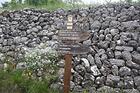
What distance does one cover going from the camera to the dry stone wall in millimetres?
9727

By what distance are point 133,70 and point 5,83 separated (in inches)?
127

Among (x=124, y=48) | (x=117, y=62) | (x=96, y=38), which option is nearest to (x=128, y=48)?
(x=124, y=48)

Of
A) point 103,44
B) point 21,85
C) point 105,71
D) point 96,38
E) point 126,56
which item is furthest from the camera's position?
point 96,38

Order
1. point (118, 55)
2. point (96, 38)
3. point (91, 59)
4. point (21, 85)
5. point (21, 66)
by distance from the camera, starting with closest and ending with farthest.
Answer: point (21, 85), point (118, 55), point (91, 59), point (21, 66), point (96, 38)

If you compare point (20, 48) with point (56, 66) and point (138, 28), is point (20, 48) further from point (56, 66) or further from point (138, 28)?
point (138, 28)

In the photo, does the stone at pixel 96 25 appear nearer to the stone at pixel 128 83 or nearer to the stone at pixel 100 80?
the stone at pixel 100 80

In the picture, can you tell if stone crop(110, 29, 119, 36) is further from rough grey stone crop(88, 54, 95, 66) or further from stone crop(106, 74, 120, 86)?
stone crop(106, 74, 120, 86)

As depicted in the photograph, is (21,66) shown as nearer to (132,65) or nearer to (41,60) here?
(41,60)

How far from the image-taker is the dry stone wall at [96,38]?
9727 mm

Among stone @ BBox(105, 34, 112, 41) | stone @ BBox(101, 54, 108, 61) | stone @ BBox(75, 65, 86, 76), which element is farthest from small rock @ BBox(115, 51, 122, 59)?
stone @ BBox(75, 65, 86, 76)

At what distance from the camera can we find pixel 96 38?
10.6 meters

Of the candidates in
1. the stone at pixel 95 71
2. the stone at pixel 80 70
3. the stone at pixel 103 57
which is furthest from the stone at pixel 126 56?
the stone at pixel 80 70

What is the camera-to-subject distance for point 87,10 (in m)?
11.5

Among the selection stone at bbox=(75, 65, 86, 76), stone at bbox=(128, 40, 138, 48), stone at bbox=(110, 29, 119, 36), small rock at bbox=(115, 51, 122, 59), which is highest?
stone at bbox=(110, 29, 119, 36)
